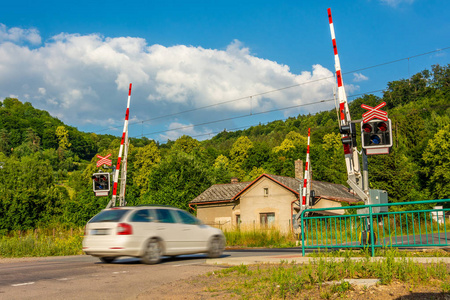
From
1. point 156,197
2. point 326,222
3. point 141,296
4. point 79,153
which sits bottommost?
point 141,296

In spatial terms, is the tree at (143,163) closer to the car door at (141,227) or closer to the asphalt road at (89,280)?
the car door at (141,227)

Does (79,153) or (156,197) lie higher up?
(79,153)

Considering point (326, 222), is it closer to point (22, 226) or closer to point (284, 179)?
point (284, 179)

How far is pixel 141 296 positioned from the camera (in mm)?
7035

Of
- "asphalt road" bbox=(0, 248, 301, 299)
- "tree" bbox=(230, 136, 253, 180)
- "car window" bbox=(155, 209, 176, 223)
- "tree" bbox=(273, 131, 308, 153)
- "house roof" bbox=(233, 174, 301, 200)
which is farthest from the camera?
"tree" bbox=(273, 131, 308, 153)

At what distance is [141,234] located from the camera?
39.5 ft

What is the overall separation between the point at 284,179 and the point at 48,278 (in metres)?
36.1

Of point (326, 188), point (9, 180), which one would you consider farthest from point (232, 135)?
point (326, 188)

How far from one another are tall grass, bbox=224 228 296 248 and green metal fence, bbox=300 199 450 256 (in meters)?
13.2

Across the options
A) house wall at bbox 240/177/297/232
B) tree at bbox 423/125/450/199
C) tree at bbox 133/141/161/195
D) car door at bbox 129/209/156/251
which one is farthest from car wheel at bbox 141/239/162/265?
tree at bbox 133/141/161/195

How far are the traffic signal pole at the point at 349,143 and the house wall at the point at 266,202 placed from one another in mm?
26836

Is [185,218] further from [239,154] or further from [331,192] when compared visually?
[239,154]

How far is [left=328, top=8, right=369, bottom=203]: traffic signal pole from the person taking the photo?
13727 millimetres

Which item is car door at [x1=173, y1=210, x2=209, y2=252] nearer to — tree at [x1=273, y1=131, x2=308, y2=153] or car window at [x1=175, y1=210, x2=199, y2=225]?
car window at [x1=175, y1=210, x2=199, y2=225]
